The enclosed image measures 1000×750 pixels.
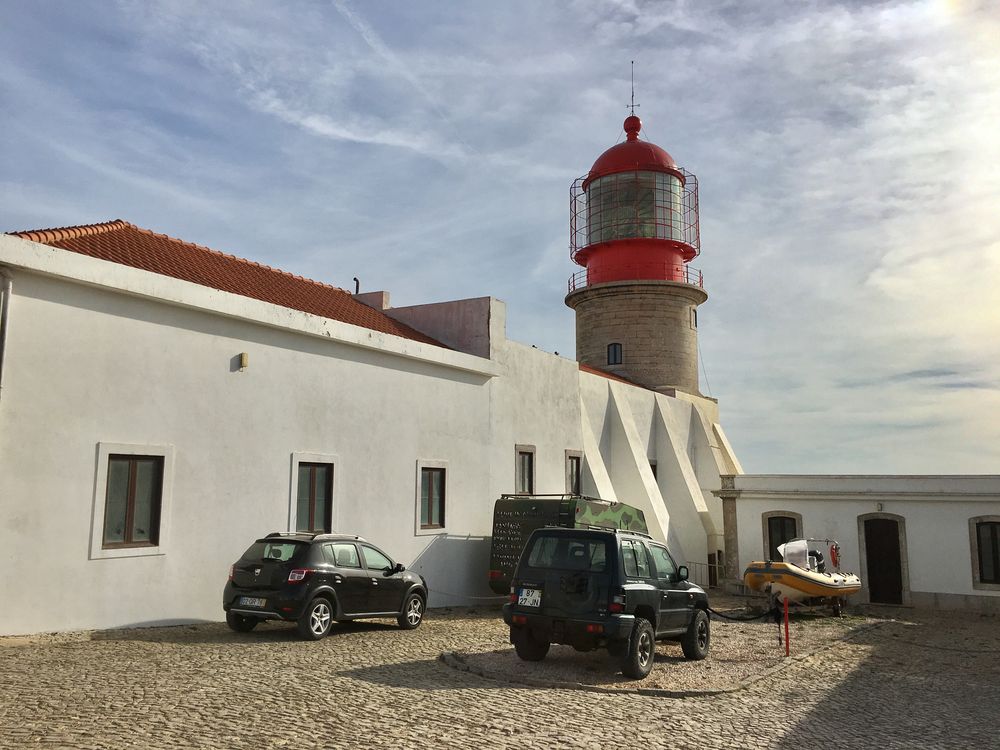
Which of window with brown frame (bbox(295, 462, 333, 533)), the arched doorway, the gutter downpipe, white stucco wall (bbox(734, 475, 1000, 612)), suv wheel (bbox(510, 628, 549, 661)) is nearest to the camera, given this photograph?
the gutter downpipe

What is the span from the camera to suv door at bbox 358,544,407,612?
1207cm

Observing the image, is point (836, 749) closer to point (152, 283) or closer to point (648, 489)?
point (152, 283)

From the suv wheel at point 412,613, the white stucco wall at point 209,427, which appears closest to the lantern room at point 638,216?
the white stucco wall at point 209,427

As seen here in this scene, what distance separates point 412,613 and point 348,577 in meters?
1.81

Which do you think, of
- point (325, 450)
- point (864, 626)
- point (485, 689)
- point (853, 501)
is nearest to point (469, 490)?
point (325, 450)

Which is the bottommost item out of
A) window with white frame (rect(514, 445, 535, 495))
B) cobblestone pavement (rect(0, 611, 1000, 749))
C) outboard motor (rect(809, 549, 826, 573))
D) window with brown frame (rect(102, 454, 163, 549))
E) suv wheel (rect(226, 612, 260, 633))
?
cobblestone pavement (rect(0, 611, 1000, 749))

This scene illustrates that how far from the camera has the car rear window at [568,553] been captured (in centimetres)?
988

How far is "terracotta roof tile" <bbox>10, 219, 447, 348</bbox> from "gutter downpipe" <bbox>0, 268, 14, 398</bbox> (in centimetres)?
175

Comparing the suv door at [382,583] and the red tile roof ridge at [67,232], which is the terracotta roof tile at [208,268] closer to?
the red tile roof ridge at [67,232]

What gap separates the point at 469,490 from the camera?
18094mm

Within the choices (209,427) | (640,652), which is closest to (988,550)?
(640,652)

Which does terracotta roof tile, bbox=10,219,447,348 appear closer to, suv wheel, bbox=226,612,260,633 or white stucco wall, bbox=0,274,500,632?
white stucco wall, bbox=0,274,500,632

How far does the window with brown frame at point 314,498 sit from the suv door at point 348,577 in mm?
2288

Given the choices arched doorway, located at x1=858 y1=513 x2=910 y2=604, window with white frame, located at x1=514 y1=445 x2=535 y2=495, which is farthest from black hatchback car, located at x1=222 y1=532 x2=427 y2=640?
arched doorway, located at x1=858 y1=513 x2=910 y2=604
